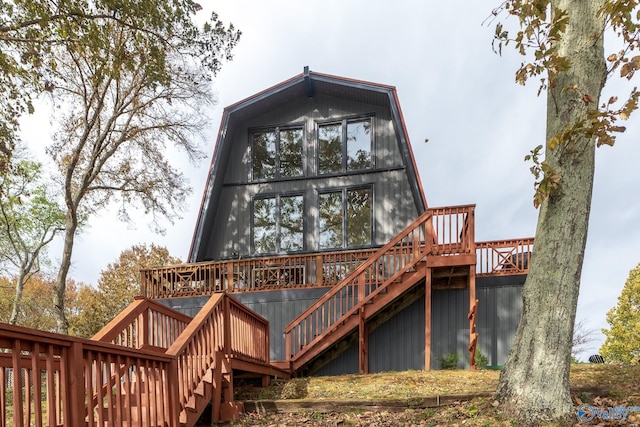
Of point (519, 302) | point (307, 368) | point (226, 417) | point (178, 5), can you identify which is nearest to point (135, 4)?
point (178, 5)

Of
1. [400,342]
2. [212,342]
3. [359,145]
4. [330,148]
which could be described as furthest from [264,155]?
[212,342]

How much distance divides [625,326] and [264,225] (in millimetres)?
22516

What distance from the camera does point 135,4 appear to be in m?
8.77

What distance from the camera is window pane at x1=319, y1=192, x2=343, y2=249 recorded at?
13820 mm

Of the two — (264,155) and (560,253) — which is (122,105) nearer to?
(264,155)

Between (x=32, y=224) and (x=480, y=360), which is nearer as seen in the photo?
(x=480, y=360)

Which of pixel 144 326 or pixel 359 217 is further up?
pixel 359 217

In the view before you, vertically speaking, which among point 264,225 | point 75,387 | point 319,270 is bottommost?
point 75,387

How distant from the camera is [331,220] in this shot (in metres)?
14.0

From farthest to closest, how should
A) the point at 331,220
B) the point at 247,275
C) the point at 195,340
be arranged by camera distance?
the point at 331,220
the point at 247,275
the point at 195,340

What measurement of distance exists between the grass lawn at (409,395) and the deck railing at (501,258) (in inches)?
160

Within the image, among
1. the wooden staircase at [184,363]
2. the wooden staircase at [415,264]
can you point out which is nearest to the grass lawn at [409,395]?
the wooden staircase at [184,363]

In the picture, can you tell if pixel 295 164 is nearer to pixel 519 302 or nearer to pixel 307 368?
pixel 307 368

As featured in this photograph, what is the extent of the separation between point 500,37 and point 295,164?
29.4 feet
